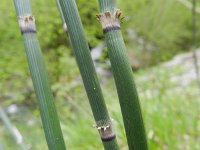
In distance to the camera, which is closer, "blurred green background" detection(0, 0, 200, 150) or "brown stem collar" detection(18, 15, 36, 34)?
"brown stem collar" detection(18, 15, 36, 34)

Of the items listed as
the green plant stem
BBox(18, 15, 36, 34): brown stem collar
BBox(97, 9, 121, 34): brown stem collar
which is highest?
BBox(18, 15, 36, 34): brown stem collar

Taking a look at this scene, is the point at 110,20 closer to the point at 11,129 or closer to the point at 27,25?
the point at 27,25

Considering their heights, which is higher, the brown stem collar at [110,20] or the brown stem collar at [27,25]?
the brown stem collar at [27,25]

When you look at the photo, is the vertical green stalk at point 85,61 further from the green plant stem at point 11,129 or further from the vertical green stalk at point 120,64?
the green plant stem at point 11,129

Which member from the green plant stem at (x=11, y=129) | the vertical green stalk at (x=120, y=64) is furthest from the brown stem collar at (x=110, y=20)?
the green plant stem at (x=11, y=129)

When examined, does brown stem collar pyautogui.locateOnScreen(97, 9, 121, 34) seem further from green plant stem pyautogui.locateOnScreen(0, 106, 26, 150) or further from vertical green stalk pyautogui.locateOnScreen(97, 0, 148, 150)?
green plant stem pyautogui.locateOnScreen(0, 106, 26, 150)

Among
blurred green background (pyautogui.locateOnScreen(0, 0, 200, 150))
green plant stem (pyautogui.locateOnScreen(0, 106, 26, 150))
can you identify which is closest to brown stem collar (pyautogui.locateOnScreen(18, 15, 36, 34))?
blurred green background (pyautogui.locateOnScreen(0, 0, 200, 150))
